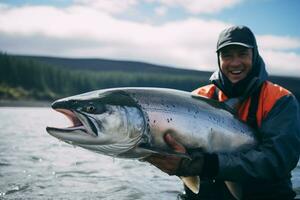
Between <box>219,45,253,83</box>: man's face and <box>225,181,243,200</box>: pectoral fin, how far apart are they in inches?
46.5

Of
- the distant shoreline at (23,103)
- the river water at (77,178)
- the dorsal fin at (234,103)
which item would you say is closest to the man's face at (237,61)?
the dorsal fin at (234,103)

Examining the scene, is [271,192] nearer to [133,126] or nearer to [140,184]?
[133,126]

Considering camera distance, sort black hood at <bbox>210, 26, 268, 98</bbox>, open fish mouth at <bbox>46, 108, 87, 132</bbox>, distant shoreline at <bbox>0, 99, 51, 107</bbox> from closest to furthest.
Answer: open fish mouth at <bbox>46, 108, 87, 132</bbox>
black hood at <bbox>210, 26, 268, 98</bbox>
distant shoreline at <bbox>0, 99, 51, 107</bbox>

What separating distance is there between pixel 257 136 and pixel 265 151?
31 cm

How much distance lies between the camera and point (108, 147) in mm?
3852

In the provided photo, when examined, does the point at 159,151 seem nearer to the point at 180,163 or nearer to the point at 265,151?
the point at 180,163

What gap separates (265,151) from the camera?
4477 millimetres

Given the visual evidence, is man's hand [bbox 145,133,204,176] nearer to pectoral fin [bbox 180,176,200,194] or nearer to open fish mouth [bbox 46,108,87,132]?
pectoral fin [bbox 180,176,200,194]

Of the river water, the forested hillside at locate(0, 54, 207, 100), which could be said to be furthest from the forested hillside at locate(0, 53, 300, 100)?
the river water

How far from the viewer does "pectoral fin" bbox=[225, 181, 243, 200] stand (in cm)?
471

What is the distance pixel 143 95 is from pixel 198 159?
0.81 metres

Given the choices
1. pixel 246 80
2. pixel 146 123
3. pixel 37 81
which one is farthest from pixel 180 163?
pixel 37 81

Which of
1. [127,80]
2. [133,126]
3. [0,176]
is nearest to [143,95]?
[133,126]

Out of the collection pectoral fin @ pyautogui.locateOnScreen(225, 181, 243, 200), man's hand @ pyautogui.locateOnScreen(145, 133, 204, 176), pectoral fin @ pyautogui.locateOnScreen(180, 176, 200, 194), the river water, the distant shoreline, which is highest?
man's hand @ pyautogui.locateOnScreen(145, 133, 204, 176)
